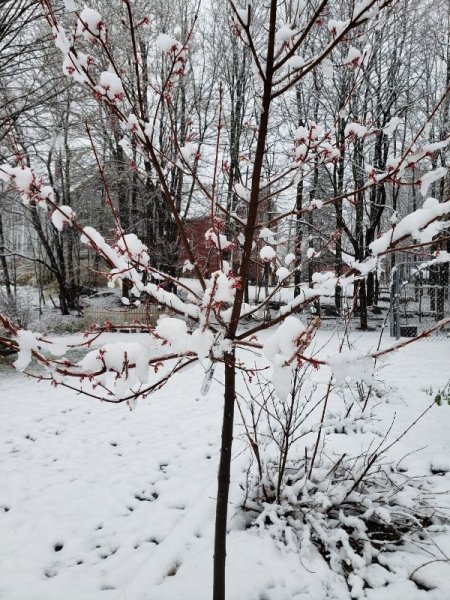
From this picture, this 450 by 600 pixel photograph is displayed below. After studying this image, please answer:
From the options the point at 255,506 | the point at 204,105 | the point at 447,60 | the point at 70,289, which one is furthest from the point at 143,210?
the point at 255,506

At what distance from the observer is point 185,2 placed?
40.0ft

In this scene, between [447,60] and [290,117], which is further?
[447,60]

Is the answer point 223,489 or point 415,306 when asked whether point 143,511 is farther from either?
point 415,306

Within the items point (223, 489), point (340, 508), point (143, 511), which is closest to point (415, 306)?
point (340, 508)

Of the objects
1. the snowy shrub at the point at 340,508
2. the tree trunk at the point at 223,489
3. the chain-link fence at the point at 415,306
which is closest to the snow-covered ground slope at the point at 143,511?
the snowy shrub at the point at 340,508

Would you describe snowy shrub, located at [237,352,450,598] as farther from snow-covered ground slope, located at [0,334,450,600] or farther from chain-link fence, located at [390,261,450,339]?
chain-link fence, located at [390,261,450,339]

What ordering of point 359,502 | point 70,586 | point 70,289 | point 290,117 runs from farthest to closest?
point 70,289 < point 290,117 < point 359,502 < point 70,586

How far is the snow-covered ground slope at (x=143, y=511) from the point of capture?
94.6 inches

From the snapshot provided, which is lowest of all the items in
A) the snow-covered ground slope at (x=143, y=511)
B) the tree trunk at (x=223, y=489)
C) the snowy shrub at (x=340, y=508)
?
the snow-covered ground slope at (x=143, y=511)

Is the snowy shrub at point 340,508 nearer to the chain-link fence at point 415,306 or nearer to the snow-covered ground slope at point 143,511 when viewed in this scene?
the snow-covered ground slope at point 143,511

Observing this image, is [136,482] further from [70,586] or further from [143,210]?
[143,210]

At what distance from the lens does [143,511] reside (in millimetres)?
3279

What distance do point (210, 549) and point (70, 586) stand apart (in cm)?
92

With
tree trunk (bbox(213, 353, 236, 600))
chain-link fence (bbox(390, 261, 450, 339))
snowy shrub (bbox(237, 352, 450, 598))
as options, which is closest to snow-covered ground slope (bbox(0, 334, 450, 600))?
snowy shrub (bbox(237, 352, 450, 598))
